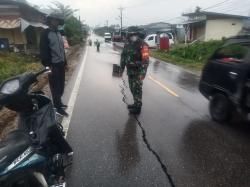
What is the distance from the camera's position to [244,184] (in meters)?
3.94

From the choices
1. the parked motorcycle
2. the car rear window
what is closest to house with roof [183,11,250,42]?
the car rear window

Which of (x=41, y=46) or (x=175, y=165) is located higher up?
(x=41, y=46)

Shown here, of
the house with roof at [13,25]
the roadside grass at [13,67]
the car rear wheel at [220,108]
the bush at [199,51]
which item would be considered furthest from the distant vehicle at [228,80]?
the house with roof at [13,25]

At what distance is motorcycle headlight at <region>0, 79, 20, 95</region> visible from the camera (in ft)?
9.94

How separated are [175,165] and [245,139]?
165cm

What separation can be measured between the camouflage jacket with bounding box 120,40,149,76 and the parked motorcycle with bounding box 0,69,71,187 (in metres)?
3.55

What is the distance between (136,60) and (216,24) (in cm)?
3276

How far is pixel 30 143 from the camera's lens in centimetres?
303

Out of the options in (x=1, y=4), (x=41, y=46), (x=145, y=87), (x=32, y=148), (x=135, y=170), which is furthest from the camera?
(x=1, y=4)

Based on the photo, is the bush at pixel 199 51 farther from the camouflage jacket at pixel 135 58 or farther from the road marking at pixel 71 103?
the camouflage jacket at pixel 135 58

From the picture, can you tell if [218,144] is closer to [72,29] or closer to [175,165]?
[175,165]

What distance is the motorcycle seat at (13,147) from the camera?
8.98 feet

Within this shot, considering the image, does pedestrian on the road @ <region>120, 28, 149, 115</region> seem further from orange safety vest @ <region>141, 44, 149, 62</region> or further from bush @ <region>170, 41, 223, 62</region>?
bush @ <region>170, 41, 223, 62</region>

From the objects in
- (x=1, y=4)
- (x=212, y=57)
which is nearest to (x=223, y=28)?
(x=1, y=4)
